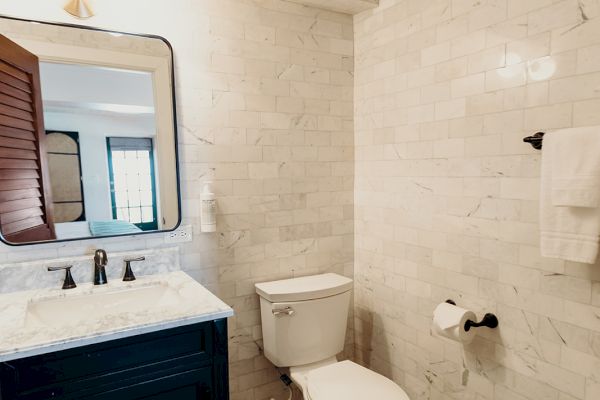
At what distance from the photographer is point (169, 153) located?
1826 mm

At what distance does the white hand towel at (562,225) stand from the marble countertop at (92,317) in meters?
1.11

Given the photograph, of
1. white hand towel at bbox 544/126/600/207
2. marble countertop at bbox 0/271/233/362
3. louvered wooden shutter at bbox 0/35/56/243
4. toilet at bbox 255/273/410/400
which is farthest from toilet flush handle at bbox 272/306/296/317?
white hand towel at bbox 544/126/600/207

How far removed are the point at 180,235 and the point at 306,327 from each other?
76 cm

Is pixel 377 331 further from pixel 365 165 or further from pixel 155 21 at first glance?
pixel 155 21

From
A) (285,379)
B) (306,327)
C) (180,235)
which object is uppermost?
(180,235)

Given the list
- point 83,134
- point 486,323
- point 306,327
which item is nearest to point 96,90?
point 83,134

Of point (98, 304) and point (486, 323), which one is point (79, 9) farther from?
point (486, 323)

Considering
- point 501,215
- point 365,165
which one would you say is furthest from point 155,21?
point 501,215

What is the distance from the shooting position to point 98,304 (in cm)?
158

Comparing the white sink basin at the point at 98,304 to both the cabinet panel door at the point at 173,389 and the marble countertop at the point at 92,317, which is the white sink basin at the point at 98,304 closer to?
the marble countertop at the point at 92,317

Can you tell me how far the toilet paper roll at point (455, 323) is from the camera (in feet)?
5.36

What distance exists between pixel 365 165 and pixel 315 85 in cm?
53

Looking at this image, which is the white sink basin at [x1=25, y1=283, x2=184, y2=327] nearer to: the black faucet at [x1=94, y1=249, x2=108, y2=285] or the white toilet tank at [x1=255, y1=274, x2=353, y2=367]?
the black faucet at [x1=94, y1=249, x2=108, y2=285]

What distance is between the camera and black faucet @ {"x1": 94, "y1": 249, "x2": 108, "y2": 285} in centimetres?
163
